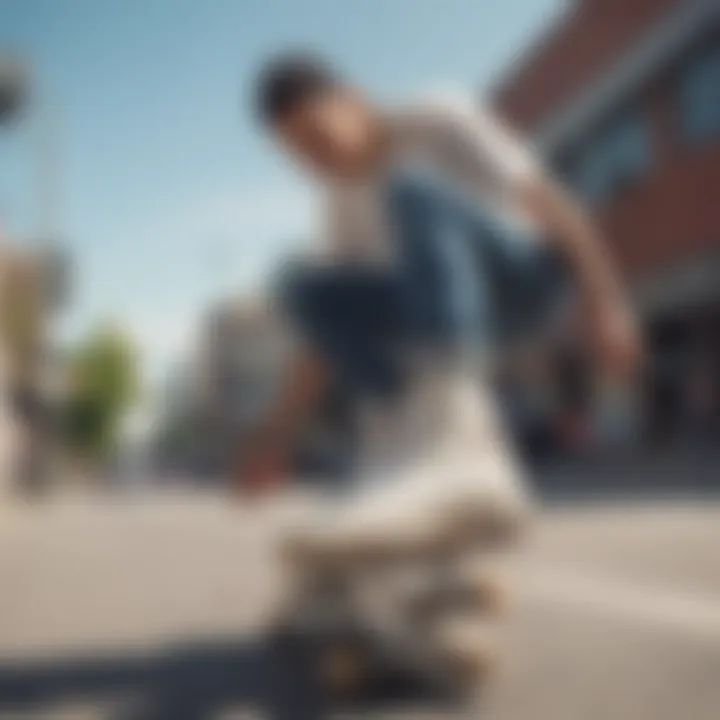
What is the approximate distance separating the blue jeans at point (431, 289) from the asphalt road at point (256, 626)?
0.65 m

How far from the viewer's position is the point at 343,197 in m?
2.07

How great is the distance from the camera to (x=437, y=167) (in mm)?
2014

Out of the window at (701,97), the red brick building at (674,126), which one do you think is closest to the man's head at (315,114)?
the red brick building at (674,126)

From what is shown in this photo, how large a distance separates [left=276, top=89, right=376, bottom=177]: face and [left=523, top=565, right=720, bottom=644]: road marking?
4.29 ft

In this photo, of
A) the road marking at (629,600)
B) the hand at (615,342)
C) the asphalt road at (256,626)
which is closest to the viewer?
the hand at (615,342)

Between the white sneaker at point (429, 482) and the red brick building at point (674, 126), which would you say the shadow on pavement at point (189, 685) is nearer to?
the white sneaker at point (429, 482)

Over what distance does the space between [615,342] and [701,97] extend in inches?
510

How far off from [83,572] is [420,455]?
293cm

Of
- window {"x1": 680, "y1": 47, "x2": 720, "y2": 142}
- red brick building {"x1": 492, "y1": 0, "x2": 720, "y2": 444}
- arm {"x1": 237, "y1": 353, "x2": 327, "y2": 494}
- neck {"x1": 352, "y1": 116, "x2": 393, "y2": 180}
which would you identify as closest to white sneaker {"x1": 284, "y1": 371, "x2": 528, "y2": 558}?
arm {"x1": 237, "y1": 353, "x2": 327, "y2": 494}

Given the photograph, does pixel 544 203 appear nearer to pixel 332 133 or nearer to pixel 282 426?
pixel 332 133

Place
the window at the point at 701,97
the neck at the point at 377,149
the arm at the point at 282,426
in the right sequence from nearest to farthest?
1. the neck at the point at 377,149
2. the arm at the point at 282,426
3. the window at the point at 701,97

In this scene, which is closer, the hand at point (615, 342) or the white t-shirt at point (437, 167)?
the hand at point (615, 342)

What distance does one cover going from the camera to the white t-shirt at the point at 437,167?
1.93m

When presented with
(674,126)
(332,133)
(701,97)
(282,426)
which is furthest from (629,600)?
(674,126)
